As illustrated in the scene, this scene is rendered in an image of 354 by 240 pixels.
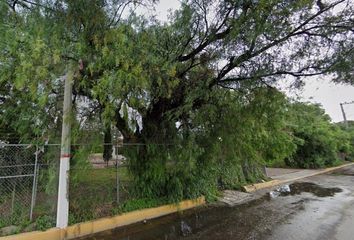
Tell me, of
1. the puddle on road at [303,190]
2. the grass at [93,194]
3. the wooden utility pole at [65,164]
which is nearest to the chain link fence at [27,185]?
the wooden utility pole at [65,164]

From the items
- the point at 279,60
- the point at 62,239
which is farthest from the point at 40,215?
the point at 279,60

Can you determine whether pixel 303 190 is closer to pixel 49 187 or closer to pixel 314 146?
pixel 314 146

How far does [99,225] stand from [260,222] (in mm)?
3835

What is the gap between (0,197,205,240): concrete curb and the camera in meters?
4.90

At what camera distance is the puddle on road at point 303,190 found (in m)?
10.1

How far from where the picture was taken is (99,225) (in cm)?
574

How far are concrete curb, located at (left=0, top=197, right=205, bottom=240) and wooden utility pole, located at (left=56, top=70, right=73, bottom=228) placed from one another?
7.2 inches

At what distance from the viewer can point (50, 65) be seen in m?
4.49

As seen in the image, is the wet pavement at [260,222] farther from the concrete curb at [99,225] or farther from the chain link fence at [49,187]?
the chain link fence at [49,187]

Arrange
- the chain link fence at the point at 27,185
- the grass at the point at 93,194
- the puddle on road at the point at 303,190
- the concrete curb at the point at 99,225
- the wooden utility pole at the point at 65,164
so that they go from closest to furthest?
1. the concrete curb at the point at 99,225
2. the wooden utility pole at the point at 65,164
3. the chain link fence at the point at 27,185
4. the grass at the point at 93,194
5. the puddle on road at the point at 303,190

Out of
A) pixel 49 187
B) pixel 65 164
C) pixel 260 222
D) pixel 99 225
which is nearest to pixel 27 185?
pixel 49 187

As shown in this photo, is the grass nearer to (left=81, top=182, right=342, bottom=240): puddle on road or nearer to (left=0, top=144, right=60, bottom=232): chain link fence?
(left=0, top=144, right=60, bottom=232): chain link fence

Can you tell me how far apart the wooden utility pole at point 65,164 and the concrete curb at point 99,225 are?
183mm

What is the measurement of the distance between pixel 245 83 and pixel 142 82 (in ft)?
10.3
